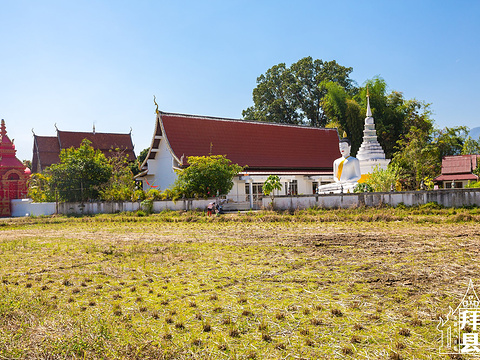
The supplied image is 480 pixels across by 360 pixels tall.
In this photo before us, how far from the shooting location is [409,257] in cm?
698

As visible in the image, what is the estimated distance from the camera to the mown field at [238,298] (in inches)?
140

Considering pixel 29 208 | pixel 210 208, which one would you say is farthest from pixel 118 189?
pixel 29 208

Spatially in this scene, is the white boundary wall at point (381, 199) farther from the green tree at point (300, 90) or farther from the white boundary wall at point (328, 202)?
the green tree at point (300, 90)

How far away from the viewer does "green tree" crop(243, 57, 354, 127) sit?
41469 mm

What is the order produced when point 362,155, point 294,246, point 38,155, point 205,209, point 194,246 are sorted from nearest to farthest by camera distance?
point 294,246, point 194,246, point 205,209, point 362,155, point 38,155

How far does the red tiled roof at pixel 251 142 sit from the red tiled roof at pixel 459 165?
23.6 ft

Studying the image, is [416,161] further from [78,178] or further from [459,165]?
[78,178]

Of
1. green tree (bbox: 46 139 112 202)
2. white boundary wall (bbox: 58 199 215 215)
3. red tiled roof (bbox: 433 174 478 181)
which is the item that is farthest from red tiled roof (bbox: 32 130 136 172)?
red tiled roof (bbox: 433 174 478 181)

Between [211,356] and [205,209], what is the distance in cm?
1656

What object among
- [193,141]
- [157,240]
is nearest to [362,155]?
[193,141]

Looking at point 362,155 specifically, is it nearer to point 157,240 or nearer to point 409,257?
point 157,240

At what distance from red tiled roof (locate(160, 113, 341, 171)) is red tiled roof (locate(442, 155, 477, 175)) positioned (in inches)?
283
